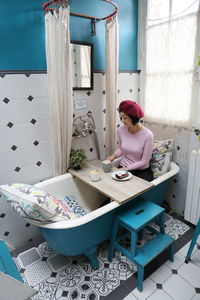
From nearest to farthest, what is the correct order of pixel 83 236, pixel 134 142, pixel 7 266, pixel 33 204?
pixel 7 266 < pixel 33 204 < pixel 83 236 < pixel 134 142

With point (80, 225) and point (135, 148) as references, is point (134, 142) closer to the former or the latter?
point (135, 148)

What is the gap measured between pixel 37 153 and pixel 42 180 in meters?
0.30

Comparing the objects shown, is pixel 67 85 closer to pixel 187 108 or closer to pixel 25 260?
pixel 187 108

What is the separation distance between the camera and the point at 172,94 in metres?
2.12

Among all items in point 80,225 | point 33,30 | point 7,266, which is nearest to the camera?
point 7,266

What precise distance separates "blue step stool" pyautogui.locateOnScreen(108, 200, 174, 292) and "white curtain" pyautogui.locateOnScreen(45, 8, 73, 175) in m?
0.82

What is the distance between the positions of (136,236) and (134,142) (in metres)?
0.93

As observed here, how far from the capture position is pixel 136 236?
155cm

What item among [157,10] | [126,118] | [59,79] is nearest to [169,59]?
[157,10]

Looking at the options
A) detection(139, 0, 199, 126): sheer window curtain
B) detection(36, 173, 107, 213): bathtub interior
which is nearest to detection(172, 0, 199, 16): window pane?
detection(139, 0, 199, 126): sheer window curtain

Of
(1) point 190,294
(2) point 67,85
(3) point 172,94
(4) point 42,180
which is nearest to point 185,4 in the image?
(3) point 172,94

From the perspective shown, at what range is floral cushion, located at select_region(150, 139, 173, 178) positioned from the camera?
212cm

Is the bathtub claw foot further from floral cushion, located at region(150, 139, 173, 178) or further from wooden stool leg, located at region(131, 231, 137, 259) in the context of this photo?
floral cushion, located at region(150, 139, 173, 178)

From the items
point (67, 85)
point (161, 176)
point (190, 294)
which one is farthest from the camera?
point (161, 176)
